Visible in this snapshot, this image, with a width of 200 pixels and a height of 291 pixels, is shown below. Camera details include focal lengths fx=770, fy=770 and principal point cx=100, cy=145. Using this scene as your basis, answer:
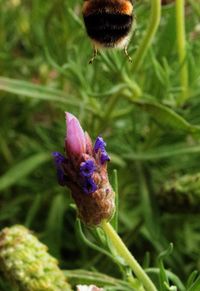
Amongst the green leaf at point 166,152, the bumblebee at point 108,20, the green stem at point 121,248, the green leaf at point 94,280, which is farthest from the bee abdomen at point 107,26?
the green leaf at point 166,152

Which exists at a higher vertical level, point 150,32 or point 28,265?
point 150,32

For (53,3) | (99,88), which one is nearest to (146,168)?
(99,88)

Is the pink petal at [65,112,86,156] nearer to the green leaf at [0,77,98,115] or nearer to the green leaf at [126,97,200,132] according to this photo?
the green leaf at [126,97,200,132]

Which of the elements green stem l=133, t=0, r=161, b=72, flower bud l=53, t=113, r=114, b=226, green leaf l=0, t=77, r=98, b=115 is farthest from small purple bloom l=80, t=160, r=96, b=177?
green leaf l=0, t=77, r=98, b=115

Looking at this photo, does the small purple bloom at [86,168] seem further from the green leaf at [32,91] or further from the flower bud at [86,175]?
the green leaf at [32,91]

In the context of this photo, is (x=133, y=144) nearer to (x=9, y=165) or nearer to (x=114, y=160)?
(x=114, y=160)

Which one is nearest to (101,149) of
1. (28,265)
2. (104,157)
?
(104,157)

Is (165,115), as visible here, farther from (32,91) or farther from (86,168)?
(86,168)
